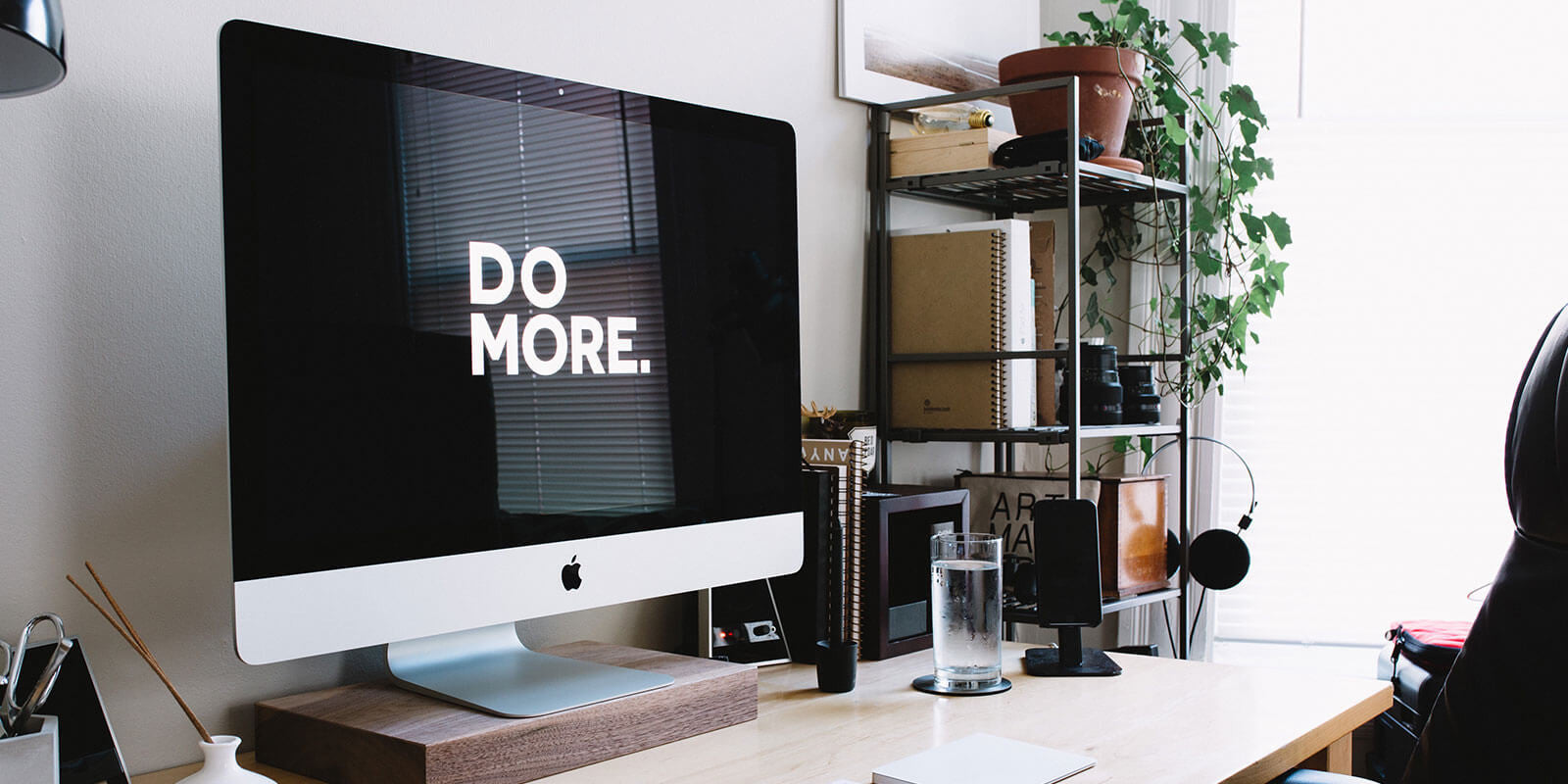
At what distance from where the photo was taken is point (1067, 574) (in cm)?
161

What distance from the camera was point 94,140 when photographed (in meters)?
1.15

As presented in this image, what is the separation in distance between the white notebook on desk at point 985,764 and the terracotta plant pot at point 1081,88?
1.23 m

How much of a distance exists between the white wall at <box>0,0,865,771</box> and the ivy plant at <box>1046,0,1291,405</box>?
5.07 ft

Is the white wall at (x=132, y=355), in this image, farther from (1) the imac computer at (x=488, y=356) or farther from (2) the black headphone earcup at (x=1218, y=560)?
(2) the black headphone earcup at (x=1218, y=560)

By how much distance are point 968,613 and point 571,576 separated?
1.68 feet

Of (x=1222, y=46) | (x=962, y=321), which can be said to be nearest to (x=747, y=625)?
(x=962, y=321)

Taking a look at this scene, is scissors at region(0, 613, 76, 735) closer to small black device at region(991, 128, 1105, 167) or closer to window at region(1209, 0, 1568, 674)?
small black device at region(991, 128, 1105, 167)

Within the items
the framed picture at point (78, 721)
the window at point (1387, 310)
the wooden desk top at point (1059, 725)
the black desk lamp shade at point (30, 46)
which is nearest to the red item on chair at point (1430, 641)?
the window at point (1387, 310)

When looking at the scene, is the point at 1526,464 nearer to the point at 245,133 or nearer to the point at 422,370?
the point at 422,370

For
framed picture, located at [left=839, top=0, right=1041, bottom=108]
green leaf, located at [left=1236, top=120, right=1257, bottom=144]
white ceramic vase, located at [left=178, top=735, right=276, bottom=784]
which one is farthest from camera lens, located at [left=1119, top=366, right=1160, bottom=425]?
white ceramic vase, located at [left=178, top=735, right=276, bottom=784]

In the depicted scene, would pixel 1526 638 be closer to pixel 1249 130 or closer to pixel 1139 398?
pixel 1139 398

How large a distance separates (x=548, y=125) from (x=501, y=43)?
0.30m

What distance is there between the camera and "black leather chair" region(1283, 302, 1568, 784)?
0.90 m

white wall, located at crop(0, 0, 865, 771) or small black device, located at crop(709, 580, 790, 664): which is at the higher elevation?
white wall, located at crop(0, 0, 865, 771)
